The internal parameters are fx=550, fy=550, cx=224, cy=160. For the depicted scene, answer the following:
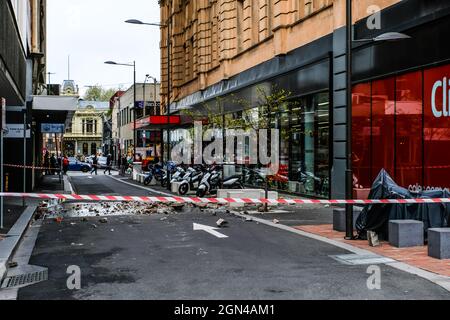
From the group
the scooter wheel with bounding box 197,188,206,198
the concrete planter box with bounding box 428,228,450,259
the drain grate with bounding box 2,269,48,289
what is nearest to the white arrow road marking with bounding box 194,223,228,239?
the concrete planter box with bounding box 428,228,450,259

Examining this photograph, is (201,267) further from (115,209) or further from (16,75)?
(16,75)

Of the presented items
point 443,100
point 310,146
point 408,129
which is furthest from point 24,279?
point 310,146

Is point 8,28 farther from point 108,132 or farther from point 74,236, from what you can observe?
point 108,132

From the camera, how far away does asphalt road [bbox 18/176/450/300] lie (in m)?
6.98

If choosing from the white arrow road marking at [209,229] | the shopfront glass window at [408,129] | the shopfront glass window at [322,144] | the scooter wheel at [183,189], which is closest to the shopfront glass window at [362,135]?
the shopfront glass window at [322,144]

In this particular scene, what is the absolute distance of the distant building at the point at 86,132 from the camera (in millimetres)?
114062

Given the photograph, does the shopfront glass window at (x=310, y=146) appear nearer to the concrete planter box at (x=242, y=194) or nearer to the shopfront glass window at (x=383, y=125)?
the shopfront glass window at (x=383, y=125)

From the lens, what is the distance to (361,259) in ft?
30.3

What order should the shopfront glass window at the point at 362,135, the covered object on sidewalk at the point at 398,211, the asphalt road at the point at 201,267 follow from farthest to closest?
the shopfront glass window at the point at 362,135
the covered object on sidewalk at the point at 398,211
the asphalt road at the point at 201,267

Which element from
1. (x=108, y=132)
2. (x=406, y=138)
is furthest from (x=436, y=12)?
(x=108, y=132)

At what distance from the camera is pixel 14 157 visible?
893 inches

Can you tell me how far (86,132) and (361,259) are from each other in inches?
4405

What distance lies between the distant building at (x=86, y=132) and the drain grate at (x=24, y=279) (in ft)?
353

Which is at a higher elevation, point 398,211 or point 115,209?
point 398,211
